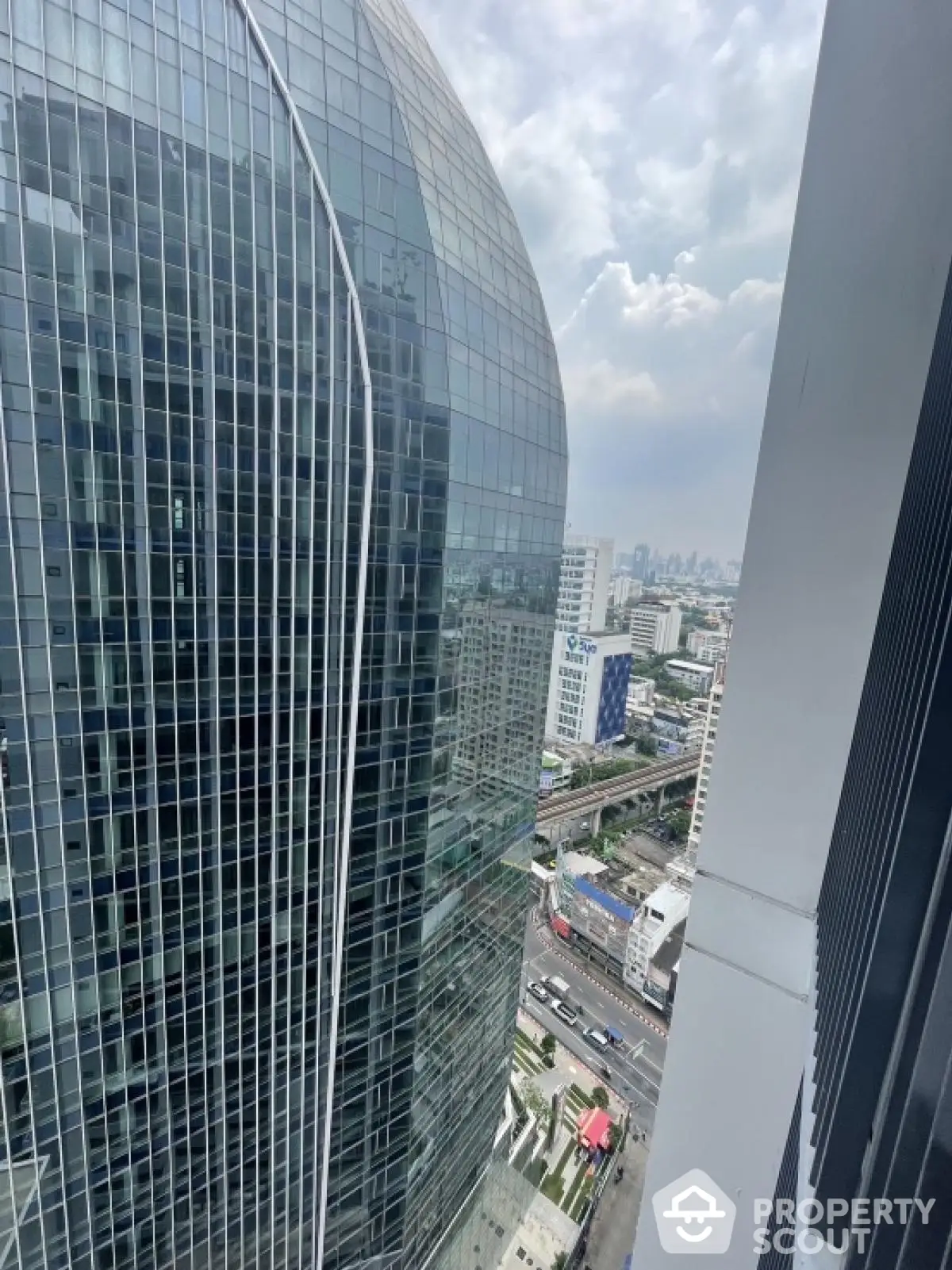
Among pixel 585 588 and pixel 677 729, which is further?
pixel 585 588

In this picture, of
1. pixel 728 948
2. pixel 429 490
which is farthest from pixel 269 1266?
pixel 429 490

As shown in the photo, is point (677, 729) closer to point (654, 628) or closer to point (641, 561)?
point (654, 628)

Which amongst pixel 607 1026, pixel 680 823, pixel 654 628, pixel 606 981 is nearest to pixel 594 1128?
pixel 607 1026

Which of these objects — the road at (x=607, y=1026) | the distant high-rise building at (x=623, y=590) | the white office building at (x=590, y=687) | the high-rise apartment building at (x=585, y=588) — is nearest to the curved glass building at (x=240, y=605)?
the road at (x=607, y=1026)

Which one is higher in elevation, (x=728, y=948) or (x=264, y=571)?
(x=264, y=571)

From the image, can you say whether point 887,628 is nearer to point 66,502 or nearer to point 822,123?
point 822,123

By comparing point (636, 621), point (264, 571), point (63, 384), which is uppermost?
point (63, 384)
